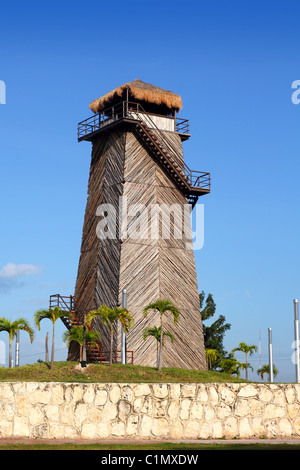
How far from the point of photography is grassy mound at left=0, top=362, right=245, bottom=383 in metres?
40.4

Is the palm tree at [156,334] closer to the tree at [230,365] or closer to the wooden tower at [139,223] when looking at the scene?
the wooden tower at [139,223]

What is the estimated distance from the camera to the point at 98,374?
41.6 meters

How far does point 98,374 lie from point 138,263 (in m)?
11.1

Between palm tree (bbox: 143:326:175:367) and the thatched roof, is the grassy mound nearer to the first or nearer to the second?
palm tree (bbox: 143:326:175:367)

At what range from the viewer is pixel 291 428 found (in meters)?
23.9

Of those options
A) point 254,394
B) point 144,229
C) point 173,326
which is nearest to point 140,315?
point 173,326

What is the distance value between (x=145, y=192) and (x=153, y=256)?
14.9ft

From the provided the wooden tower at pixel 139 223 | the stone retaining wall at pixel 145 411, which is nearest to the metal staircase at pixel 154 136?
the wooden tower at pixel 139 223

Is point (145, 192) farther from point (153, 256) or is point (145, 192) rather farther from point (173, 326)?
point (173, 326)

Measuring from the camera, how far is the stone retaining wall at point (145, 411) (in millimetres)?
Result: 21797

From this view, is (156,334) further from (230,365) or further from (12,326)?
(230,365)

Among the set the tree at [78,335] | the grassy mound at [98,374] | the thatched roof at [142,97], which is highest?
the thatched roof at [142,97]

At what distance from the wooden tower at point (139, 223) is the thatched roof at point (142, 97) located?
0.24ft
